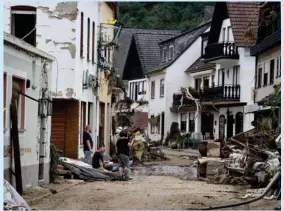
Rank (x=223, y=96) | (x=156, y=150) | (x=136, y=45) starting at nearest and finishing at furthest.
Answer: (x=156, y=150), (x=223, y=96), (x=136, y=45)

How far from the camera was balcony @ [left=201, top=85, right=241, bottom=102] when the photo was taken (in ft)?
164

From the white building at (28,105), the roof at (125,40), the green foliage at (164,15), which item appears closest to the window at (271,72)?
the white building at (28,105)

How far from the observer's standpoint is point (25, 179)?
17.7m

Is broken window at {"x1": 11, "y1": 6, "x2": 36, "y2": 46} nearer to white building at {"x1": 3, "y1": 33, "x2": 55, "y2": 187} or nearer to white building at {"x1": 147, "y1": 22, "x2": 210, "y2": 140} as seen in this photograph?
white building at {"x1": 3, "y1": 33, "x2": 55, "y2": 187}

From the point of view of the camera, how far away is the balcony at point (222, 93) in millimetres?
50062

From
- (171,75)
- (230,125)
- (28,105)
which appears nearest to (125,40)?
(171,75)

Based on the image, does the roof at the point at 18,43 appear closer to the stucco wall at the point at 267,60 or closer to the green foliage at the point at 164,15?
the stucco wall at the point at 267,60

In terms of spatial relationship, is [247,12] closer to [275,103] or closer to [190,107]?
[190,107]

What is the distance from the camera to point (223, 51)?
49500mm

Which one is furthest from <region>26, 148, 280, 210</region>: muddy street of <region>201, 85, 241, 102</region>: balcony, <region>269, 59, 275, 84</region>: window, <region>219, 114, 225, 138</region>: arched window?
<region>219, 114, 225, 138</region>: arched window

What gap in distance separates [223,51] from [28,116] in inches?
1266

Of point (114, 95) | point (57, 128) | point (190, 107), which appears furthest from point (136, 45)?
point (57, 128)

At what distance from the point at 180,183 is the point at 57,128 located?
735 centimetres

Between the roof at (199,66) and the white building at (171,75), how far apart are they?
1.94 ft
